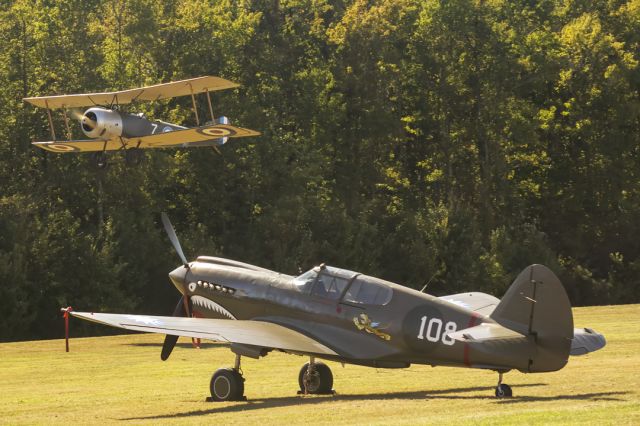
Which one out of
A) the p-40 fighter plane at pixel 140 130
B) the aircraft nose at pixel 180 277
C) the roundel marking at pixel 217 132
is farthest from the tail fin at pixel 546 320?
the roundel marking at pixel 217 132

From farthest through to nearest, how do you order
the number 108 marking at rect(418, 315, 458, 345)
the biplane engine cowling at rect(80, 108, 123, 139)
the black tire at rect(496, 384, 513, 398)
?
the biplane engine cowling at rect(80, 108, 123, 139), the number 108 marking at rect(418, 315, 458, 345), the black tire at rect(496, 384, 513, 398)

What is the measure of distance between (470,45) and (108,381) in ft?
144

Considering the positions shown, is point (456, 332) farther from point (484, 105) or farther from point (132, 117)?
point (484, 105)

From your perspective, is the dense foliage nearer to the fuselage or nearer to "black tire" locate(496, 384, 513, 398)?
the fuselage

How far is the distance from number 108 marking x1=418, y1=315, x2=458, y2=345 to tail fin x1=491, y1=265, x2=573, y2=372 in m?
1.12

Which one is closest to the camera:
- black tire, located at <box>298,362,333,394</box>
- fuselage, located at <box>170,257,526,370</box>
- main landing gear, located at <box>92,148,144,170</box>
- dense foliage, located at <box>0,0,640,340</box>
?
fuselage, located at <box>170,257,526,370</box>

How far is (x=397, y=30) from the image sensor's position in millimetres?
63969

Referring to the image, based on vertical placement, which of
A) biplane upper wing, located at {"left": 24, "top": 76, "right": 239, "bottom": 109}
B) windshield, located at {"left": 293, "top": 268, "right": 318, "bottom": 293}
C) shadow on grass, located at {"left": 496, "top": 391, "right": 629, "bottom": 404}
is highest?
biplane upper wing, located at {"left": 24, "top": 76, "right": 239, "bottom": 109}

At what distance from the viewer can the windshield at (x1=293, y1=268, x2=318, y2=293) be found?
18.2m

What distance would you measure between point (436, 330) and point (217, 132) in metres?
21.1

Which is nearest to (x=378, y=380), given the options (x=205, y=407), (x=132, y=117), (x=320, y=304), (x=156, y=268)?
(x=320, y=304)

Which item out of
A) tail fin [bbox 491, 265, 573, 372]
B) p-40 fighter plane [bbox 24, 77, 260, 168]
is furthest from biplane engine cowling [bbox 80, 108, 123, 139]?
tail fin [bbox 491, 265, 573, 372]

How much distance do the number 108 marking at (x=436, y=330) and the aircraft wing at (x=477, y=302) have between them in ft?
5.20

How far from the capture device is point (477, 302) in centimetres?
1898
